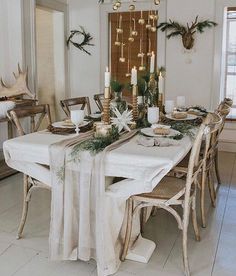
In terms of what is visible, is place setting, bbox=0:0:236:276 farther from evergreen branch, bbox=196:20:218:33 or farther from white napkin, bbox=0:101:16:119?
evergreen branch, bbox=196:20:218:33

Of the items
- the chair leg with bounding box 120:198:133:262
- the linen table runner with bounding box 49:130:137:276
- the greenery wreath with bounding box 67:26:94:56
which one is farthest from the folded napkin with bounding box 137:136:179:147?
the greenery wreath with bounding box 67:26:94:56

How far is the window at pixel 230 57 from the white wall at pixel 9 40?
10.3 ft

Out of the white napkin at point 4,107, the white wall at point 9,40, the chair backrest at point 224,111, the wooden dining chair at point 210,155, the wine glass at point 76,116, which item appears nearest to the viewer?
the wooden dining chair at point 210,155

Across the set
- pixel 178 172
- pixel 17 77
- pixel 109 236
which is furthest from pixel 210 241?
pixel 17 77

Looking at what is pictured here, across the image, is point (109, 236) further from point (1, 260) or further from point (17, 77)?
point (17, 77)

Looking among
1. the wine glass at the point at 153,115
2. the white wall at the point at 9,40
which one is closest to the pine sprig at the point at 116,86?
the wine glass at the point at 153,115

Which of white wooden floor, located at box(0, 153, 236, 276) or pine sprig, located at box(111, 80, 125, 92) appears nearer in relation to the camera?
white wooden floor, located at box(0, 153, 236, 276)

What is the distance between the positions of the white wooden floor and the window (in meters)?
2.74

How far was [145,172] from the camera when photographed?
2.08m

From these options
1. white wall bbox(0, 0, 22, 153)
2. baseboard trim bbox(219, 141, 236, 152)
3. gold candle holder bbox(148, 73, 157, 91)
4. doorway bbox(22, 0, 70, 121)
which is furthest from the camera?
doorway bbox(22, 0, 70, 121)

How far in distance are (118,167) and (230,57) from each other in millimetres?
4292

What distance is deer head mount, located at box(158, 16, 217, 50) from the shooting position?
529 cm

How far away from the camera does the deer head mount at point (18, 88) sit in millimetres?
4606

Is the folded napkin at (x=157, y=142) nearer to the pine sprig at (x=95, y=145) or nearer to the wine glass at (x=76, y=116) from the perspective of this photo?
the pine sprig at (x=95, y=145)
